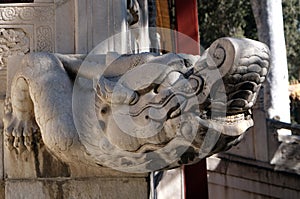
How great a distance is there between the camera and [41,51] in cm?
331

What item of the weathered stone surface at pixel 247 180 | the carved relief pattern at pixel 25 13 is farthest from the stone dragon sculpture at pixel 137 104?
the weathered stone surface at pixel 247 180

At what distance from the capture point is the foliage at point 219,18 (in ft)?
71.4

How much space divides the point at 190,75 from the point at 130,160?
19.1 inches

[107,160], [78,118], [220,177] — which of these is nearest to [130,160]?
[107,160]

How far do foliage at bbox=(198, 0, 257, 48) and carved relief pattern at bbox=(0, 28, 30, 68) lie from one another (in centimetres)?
1838

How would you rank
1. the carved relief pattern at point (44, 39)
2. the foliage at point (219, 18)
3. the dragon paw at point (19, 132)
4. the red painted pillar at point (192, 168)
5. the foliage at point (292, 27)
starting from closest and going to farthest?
the dragon paw at point (19, 132)
the carved relief pattern at point (44, 39)
the red painted pillar at point (192, 168)
the foliage at point (219, 18)
the foliage at point (292, 27)

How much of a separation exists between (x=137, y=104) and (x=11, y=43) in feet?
3.33

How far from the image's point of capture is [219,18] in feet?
71.7

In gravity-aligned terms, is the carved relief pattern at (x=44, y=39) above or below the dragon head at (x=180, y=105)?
above

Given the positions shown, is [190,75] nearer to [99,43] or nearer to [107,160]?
[107,160]

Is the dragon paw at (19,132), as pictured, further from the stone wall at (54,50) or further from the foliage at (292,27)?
the foliage at (292,27)

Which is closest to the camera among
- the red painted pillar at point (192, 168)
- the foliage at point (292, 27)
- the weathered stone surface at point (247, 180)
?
the red painted pillar at point (192, 168)

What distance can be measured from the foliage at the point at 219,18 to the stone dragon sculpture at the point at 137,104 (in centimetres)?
1872

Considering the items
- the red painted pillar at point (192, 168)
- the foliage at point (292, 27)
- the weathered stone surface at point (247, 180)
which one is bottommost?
the weathered stone surface at point (247, 180)
